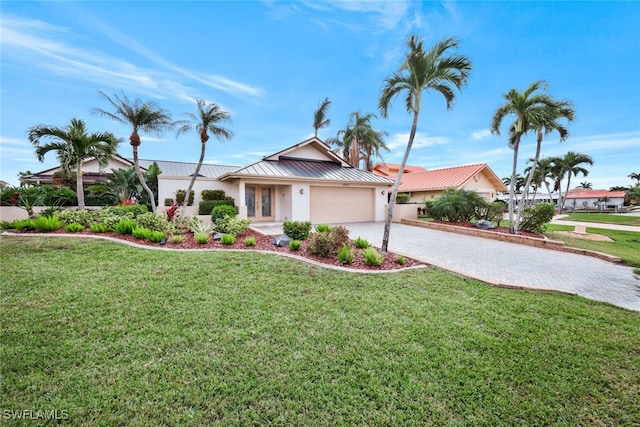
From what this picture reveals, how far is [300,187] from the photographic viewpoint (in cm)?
1556

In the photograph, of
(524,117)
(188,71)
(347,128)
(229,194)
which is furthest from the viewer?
(347,128)

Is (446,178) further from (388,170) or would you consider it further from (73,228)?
(73,228)

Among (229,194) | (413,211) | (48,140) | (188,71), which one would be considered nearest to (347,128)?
(413,211)

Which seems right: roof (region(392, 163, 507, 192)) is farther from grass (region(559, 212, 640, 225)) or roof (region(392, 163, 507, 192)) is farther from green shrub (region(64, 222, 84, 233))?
green shrub (region(64, 222, 84, 233))

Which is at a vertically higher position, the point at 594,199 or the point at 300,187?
the point at 594,199

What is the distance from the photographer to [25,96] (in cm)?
830

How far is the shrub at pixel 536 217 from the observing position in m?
12.3

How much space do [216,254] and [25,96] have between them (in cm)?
836

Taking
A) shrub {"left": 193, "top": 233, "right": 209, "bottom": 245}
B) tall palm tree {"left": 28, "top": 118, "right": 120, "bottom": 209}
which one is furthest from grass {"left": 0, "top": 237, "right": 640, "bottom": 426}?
tall palm tree {"left": 28, "top": 118, "right": 120, "bottom": 209}

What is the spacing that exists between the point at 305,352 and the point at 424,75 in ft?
24.4

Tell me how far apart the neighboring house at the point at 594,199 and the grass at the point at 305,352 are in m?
68.4

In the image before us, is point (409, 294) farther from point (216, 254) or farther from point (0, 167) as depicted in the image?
point (0, 167)

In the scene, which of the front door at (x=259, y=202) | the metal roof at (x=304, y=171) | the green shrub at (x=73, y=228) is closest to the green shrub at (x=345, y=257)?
the metal roof at (x=304, y=171)

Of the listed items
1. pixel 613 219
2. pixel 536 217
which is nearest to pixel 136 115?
pixel 536 217
